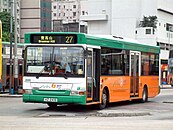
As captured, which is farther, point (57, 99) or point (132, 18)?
point (132, 18)

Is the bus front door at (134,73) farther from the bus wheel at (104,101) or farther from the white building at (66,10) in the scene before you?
the white building at (66,10)

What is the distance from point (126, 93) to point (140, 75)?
212 cm

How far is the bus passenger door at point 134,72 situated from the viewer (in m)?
25.0

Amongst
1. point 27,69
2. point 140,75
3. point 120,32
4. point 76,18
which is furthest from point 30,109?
point 76,18

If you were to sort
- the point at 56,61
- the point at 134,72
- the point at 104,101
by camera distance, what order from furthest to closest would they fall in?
the point at 134,72
the point at 104,101
the point at 56,61

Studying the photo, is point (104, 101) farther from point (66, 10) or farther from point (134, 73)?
point (66, 10)

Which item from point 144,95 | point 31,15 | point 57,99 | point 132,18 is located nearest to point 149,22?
point 132,18

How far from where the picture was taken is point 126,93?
24.5m

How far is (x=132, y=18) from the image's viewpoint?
8588cm

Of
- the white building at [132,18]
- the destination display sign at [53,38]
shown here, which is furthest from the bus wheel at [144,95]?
the white building at [132,18]

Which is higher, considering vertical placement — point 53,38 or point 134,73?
point 53,38

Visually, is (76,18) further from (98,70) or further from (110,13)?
(98,70)

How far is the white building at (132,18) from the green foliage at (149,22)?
84 centimetres

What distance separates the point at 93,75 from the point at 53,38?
2.24 meters
